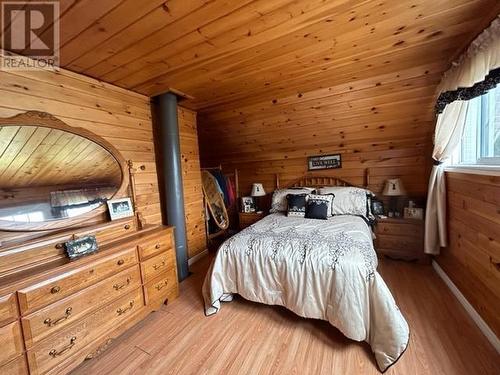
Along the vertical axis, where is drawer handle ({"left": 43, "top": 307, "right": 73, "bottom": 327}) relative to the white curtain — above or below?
below

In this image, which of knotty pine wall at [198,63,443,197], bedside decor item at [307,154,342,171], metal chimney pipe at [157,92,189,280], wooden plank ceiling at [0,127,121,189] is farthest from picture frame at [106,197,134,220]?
bedside decor item at [307,154,342,171]

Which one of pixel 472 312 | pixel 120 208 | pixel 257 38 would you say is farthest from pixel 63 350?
pixel 472 312

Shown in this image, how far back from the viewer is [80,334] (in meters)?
1.42

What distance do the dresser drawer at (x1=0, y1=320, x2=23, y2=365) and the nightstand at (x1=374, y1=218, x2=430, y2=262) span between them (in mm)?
3364

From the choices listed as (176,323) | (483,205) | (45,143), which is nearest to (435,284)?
(483,205)

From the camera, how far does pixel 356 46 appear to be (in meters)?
1.70

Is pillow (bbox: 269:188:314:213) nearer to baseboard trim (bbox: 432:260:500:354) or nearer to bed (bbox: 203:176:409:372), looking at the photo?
bed (bbox: 203:176:409:372)

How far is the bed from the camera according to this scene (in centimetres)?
143

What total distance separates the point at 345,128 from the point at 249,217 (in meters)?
1.98

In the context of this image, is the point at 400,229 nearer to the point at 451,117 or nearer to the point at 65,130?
the point at 451,117

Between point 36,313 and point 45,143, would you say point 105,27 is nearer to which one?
point 45,143

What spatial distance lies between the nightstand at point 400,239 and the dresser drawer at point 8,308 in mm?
3374

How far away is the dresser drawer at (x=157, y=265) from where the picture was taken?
6.11 ft

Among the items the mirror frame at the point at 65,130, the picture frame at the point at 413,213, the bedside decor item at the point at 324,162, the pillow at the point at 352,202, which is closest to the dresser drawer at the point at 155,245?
the mirror frame at the point at 65,130
